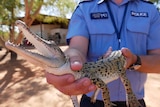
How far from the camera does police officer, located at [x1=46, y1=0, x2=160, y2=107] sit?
1.99 m

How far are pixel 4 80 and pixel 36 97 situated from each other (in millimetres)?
2748

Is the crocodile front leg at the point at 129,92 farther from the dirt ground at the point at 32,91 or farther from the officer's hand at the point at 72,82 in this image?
the dirt ground at the point at 32,91

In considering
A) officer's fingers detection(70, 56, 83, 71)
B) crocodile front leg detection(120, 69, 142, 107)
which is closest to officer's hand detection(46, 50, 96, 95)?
officer's fingers detection(70, 56, 83, 71)

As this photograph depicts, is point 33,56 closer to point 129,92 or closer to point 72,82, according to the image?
point 72,82

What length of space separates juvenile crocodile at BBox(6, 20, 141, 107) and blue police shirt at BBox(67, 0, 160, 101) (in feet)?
0.53

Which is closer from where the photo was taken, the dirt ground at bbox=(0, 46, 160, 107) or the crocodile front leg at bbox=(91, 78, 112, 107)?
the crocodile front leg at bbox=(91, 78, 112, 107)

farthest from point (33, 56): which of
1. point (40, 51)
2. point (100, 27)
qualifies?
point (100, 27)

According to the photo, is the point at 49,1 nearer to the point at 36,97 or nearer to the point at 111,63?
the point at 36,97

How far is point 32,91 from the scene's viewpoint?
7.97 meters

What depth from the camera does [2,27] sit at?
14.3 m

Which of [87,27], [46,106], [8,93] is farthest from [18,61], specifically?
[87,27]

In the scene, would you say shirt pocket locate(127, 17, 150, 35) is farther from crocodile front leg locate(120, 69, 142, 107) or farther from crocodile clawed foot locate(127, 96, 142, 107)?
crocodile clawed foot locate(127, 96, 142, 107)

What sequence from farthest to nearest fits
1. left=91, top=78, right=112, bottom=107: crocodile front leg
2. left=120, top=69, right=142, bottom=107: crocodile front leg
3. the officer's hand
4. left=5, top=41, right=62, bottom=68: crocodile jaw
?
left=120, top=69, right=142, bottom=107: crocodile front leg, left=91, top=78, right=112, bottom=107: crocodile front leg, the officer's hand, left=5, top=41, right=62, bottom=68: crocodile jaw

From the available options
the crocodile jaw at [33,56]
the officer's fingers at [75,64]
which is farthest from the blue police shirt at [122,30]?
the crocodile jaw at [33,56]
